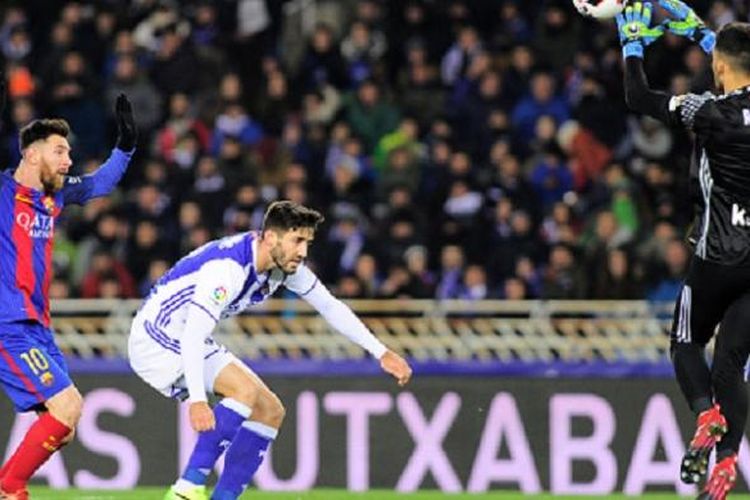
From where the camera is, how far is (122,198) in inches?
717

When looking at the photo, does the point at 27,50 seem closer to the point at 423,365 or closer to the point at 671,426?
the point at 423,365

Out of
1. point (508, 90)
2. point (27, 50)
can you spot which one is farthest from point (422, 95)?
point (27, 50)

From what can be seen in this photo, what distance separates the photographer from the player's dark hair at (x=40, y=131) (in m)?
11.6

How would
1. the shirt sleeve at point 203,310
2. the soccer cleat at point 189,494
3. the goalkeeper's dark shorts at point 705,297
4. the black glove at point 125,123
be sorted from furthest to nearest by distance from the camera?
the black glove at point 125,123 → the soccer cleat at point 189,494 → the shirt sleeve at point 203,310 → the goalkeeper's dark shorts at point 705,297

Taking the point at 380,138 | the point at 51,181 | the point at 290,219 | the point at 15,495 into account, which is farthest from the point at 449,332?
the point at 15,495

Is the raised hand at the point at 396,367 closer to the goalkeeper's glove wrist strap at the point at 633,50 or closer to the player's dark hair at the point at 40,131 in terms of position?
the goalkeeper's glove wrist strap at the point at 633,50

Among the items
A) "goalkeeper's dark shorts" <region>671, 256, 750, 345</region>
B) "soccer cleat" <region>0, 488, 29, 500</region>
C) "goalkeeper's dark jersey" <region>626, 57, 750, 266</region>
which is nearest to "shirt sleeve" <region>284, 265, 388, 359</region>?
"goalkeeper's dark shorts" <region>671, 256, 750, 345</region>

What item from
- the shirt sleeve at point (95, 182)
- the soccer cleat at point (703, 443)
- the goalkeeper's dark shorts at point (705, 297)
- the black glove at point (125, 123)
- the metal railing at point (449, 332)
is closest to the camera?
the soccer cleat at point (703, 443)

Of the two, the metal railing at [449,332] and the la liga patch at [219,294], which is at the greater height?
the la liga patch at [219,294]

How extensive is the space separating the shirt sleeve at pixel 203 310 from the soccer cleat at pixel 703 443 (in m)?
2.24

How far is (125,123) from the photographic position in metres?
12.1

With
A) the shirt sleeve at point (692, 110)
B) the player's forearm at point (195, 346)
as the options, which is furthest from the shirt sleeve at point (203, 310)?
the shirt sleeve at point (692, 110)

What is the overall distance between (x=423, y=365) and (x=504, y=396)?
0.58 meters

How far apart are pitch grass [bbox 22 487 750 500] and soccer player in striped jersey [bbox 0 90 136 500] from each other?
236 centimetres
